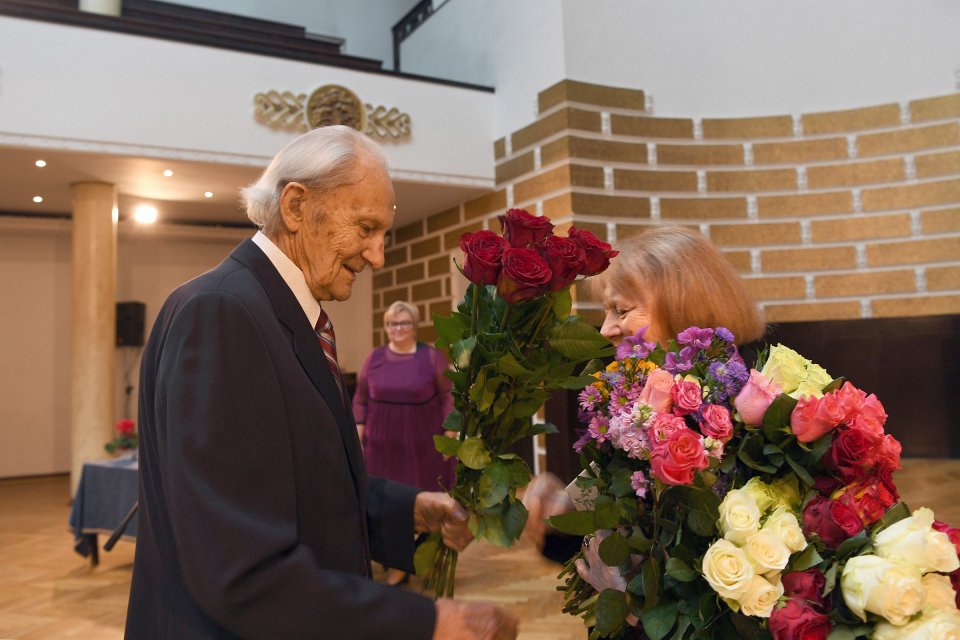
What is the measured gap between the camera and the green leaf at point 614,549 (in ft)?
3.67

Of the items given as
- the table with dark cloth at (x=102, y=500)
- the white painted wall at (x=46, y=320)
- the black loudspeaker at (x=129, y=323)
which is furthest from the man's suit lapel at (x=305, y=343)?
the black loudspeaker at (x=129, y=323)

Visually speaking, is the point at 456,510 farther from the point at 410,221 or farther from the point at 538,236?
the point at 410,221

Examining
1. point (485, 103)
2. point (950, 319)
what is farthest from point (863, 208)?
point (485, 103)

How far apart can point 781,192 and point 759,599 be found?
6034mm

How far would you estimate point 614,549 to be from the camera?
1.12m

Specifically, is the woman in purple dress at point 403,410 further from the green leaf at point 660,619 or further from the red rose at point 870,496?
the red rose at point 870,496

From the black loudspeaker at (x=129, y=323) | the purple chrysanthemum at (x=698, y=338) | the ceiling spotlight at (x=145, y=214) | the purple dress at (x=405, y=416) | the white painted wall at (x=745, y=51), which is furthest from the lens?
the black loudspeaker at (x=129, y=323)

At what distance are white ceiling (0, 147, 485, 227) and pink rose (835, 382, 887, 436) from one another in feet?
20.4

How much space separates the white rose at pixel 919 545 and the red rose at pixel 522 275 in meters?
0.57

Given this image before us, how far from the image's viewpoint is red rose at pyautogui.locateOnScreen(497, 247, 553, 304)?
104 centimetres

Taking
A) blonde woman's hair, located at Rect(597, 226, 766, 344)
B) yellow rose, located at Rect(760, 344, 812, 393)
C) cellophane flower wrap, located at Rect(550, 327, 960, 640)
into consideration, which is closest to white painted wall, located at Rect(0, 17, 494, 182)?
blonde woman's hair, located at Rect(597, 226, 766, 344)

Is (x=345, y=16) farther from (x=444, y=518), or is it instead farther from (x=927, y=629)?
(x=927, y=629)

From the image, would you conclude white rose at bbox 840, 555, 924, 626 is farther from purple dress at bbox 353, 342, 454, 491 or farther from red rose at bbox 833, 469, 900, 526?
purple dress at bbox 353, 342, 454, 491

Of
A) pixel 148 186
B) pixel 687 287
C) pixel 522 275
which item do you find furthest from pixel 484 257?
pixel 148 186
